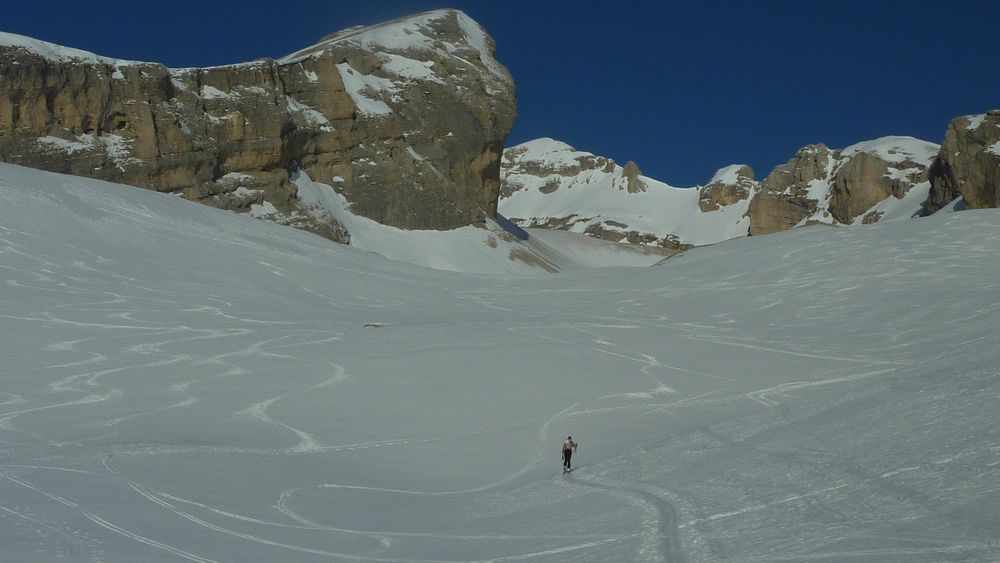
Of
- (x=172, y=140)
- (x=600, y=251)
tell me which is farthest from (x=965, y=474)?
(x=600, y=251)

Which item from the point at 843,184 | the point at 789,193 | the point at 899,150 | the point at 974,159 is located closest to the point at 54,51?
the point at 974,159

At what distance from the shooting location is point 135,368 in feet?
88.1

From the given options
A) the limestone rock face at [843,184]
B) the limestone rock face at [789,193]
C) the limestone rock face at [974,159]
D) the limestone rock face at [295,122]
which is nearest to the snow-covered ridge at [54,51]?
the limestone rock face at [295,122]

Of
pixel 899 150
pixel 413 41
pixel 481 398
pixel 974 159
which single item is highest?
pixel 899 150

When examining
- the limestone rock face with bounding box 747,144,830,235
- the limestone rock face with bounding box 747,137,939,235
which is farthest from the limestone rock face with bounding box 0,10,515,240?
the limestone rock face with bounding box 747,144,830,235

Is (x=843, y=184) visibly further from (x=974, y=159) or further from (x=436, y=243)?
(x=436, y=243)

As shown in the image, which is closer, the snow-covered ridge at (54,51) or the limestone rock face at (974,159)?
the snow-covered ridge at (54,51)

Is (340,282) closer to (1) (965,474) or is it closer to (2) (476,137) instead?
(1) (965,474)

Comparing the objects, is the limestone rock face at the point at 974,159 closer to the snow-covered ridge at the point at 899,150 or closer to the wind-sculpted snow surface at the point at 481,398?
the snow-covered ridge at the point at 899,150

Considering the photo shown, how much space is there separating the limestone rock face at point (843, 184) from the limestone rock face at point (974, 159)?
19.9 meters

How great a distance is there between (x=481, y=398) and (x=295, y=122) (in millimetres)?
77879

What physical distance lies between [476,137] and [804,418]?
95.0m

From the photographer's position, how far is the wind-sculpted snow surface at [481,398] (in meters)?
12.7

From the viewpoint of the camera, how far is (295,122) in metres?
98.1
